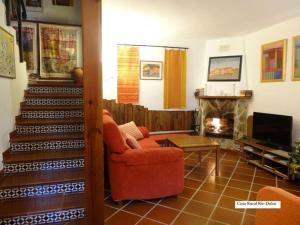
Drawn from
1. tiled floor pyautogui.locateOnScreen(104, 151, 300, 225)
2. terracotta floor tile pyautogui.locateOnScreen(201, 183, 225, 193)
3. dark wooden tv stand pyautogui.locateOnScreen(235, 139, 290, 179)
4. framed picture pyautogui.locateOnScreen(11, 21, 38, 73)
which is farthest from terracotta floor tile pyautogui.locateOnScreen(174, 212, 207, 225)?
framed picture pyautogui.locateOnScreen(11, 21, 38, 73)

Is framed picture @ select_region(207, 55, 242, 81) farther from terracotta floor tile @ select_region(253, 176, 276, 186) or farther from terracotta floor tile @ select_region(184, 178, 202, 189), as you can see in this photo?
terracotta floor tile @ select_region(184, 178, 202, 189)

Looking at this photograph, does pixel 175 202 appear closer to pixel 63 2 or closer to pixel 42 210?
pixel 42 210

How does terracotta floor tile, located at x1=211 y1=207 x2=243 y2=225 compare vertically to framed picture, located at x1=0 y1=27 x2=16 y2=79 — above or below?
below

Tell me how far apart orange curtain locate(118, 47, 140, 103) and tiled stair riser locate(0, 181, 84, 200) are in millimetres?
2821

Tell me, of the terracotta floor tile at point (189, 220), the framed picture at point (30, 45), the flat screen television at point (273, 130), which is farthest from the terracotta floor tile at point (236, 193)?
the framed picture at point (30, 45)

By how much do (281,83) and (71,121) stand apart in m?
3.68

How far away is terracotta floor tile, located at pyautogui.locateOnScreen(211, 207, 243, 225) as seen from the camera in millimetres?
2420

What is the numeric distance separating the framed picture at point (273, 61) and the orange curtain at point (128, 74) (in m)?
2.63

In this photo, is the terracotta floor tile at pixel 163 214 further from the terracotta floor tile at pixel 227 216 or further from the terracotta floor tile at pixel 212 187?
the terracotta floor tile at pixel 212 187

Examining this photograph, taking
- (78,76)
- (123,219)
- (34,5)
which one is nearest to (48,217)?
(123,219)

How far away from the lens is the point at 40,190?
8.16 feet

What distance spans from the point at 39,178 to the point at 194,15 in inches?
129

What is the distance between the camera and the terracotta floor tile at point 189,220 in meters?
2.38

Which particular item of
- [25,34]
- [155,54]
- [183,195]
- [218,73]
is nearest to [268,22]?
[218,73]
